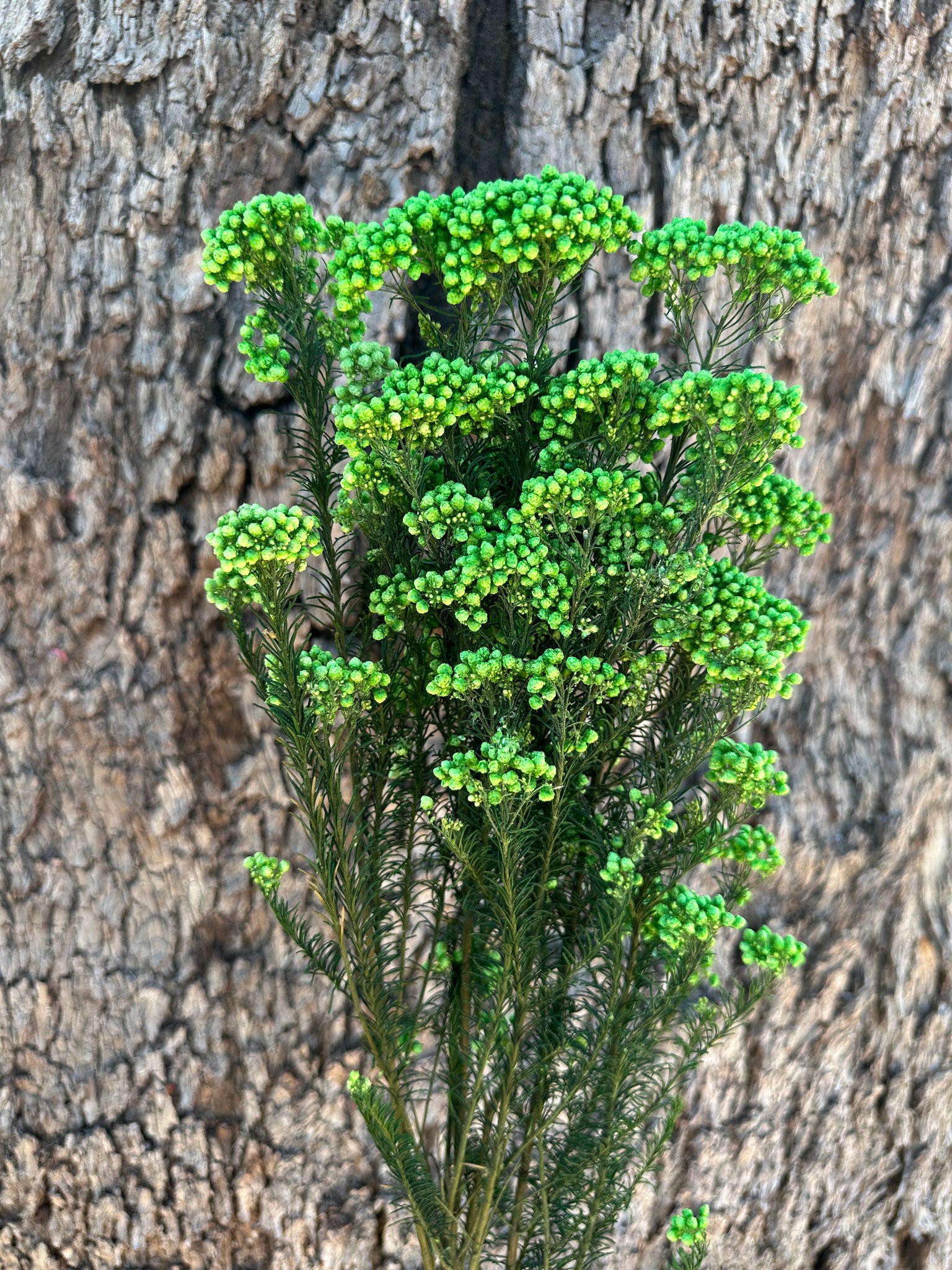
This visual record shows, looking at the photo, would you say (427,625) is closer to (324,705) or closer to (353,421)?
(324,705)

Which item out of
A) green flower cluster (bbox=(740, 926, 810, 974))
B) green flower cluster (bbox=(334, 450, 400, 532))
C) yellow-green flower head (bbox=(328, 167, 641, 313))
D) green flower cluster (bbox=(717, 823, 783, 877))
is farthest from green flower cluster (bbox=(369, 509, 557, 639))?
green flower cluster (bbox=(740, 926, 810, 974))

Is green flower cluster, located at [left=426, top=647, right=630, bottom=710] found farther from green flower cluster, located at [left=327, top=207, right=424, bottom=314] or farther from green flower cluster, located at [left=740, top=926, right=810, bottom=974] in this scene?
green flower cluster, located at [left=740, top=926, right=810, bottom=974]

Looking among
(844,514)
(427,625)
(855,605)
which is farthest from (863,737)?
(427,625)

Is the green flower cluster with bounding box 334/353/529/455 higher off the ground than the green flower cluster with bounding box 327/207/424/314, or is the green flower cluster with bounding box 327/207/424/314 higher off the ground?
the green flower cluster with bounding box 327/207/424/314

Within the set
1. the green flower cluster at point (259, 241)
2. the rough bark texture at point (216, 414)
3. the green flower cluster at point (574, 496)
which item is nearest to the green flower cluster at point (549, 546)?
the green flower cluster at point (574, 496)

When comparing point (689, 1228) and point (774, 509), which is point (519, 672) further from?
point (689, 1228)
